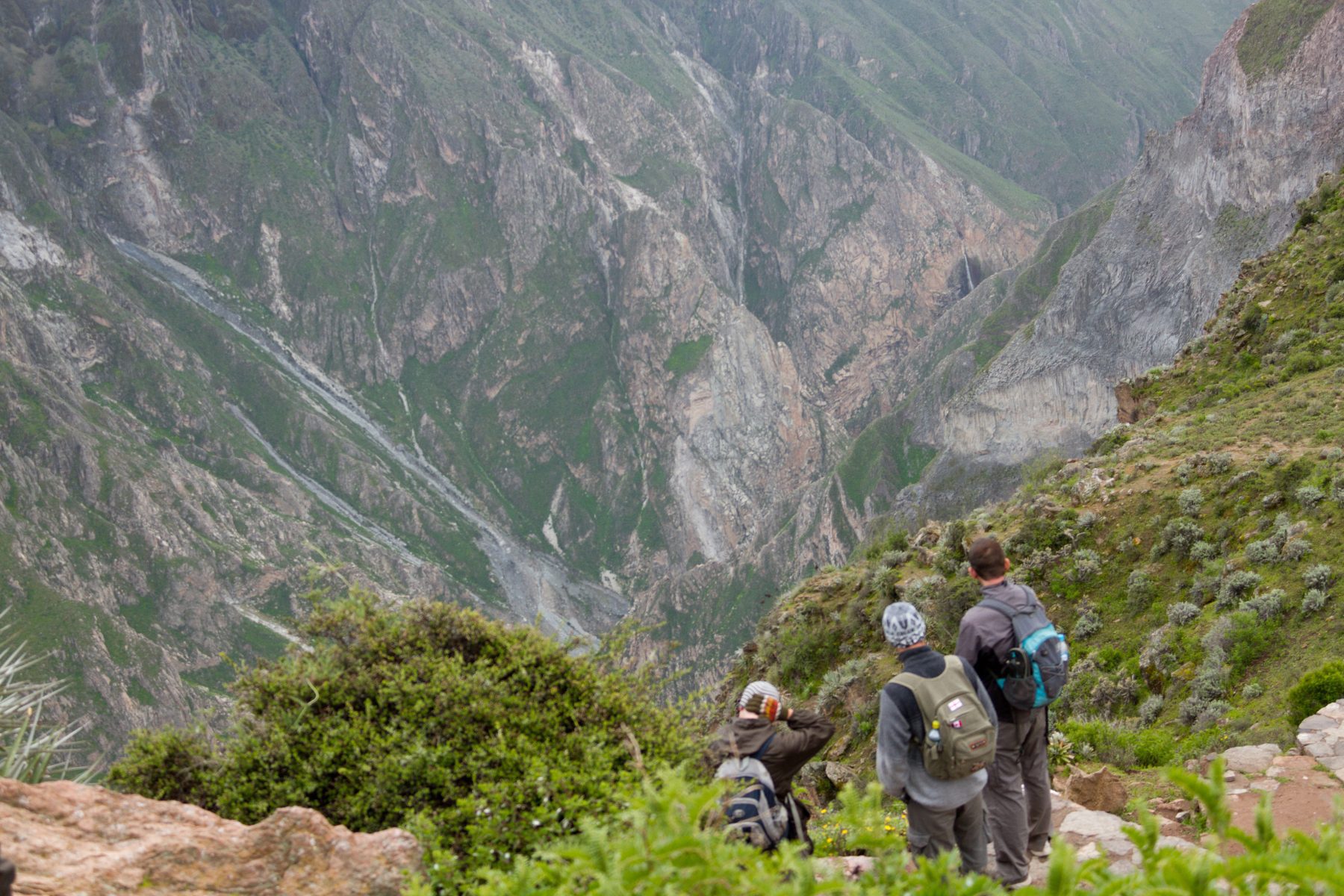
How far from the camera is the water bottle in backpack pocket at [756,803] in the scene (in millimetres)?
7219

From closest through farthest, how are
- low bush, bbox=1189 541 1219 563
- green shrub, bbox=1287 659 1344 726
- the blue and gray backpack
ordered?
the blue and gray backpack → green shrub, bbox=1287 659 1344 726 → low bush, bbox=1189 541 1219 563

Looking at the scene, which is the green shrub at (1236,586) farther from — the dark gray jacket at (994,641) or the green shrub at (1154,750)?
the dark gray jacket at (994,641)

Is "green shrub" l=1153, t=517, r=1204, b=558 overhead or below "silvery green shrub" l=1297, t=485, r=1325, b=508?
below

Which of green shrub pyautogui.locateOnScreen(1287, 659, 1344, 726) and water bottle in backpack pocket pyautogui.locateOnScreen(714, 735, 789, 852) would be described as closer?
water bottle in backpack pocket pyautogui.locateOnScreen(714, 735, 789, 852)

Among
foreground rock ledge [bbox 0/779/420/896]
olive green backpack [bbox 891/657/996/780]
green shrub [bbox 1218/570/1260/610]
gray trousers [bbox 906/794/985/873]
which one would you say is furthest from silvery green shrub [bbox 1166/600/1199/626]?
foreground rock ledge [bbox 0/779/420/896]

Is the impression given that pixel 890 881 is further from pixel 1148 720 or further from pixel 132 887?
pixel 1148 720

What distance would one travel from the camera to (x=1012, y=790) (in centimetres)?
826

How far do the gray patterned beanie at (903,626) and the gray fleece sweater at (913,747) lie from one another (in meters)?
0.10

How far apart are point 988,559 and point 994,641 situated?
2.24ft

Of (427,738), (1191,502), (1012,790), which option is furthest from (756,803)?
(1191,502)

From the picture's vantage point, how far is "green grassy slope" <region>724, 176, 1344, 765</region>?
44.3 feet

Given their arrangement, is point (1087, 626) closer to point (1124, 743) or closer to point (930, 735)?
point (1124, 743)

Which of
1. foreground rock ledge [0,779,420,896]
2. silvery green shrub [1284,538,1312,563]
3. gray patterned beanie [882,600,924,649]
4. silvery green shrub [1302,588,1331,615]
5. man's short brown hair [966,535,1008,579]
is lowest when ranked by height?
foreground rock ledge [0,779,420,896]

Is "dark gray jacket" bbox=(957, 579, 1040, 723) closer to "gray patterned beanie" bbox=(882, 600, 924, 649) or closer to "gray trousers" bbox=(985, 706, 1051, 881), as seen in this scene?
"gray trousers" bbox=(985, 706, 1051, 881)
